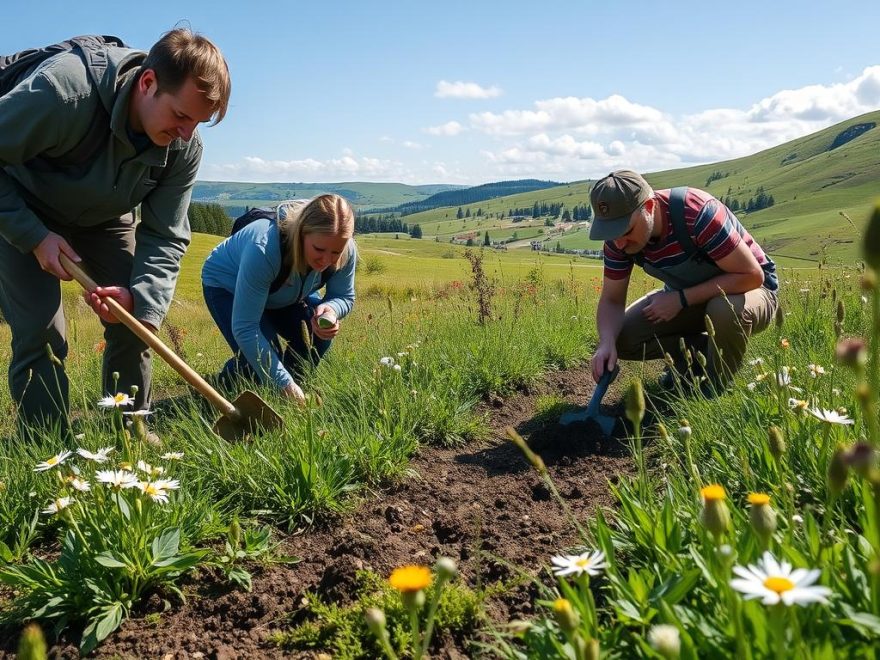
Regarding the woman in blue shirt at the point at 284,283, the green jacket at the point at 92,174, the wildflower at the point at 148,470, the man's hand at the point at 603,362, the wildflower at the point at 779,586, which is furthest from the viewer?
the man's hand at the point at 603,362

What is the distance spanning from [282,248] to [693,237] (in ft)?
8.46

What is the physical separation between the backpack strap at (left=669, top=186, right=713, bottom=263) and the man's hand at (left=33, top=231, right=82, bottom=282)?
3.38 meters

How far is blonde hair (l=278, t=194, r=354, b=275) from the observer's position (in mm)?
3869

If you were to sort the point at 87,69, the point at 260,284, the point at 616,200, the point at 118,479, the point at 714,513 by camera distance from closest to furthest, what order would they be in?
the point at 714,513, the point at 118,479, the point at 87,69, the point at 616,200, the point at 260,284

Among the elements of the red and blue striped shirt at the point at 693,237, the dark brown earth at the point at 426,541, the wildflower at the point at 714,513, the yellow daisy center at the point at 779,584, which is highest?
the red and blue striped shirt at the point at 693,237

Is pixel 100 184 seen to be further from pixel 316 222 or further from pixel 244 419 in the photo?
pixel 244 419

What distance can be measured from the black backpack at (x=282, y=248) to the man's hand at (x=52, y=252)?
127 cm

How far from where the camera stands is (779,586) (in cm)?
95

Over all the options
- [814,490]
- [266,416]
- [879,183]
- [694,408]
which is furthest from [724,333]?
[879,183]

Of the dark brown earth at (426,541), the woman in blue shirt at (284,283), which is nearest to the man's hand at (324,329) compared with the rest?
the woman in blue shirt at (284,283)

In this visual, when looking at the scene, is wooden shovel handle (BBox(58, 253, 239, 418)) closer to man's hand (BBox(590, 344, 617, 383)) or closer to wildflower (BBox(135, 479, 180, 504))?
wildflower (BBox(135, 479, 180, 504))

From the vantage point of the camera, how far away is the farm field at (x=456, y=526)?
1.45 metres

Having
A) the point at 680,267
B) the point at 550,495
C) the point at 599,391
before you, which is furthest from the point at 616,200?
the point at 550,495

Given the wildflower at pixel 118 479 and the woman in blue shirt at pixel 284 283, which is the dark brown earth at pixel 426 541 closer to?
the wildflower at pixel 118 479
